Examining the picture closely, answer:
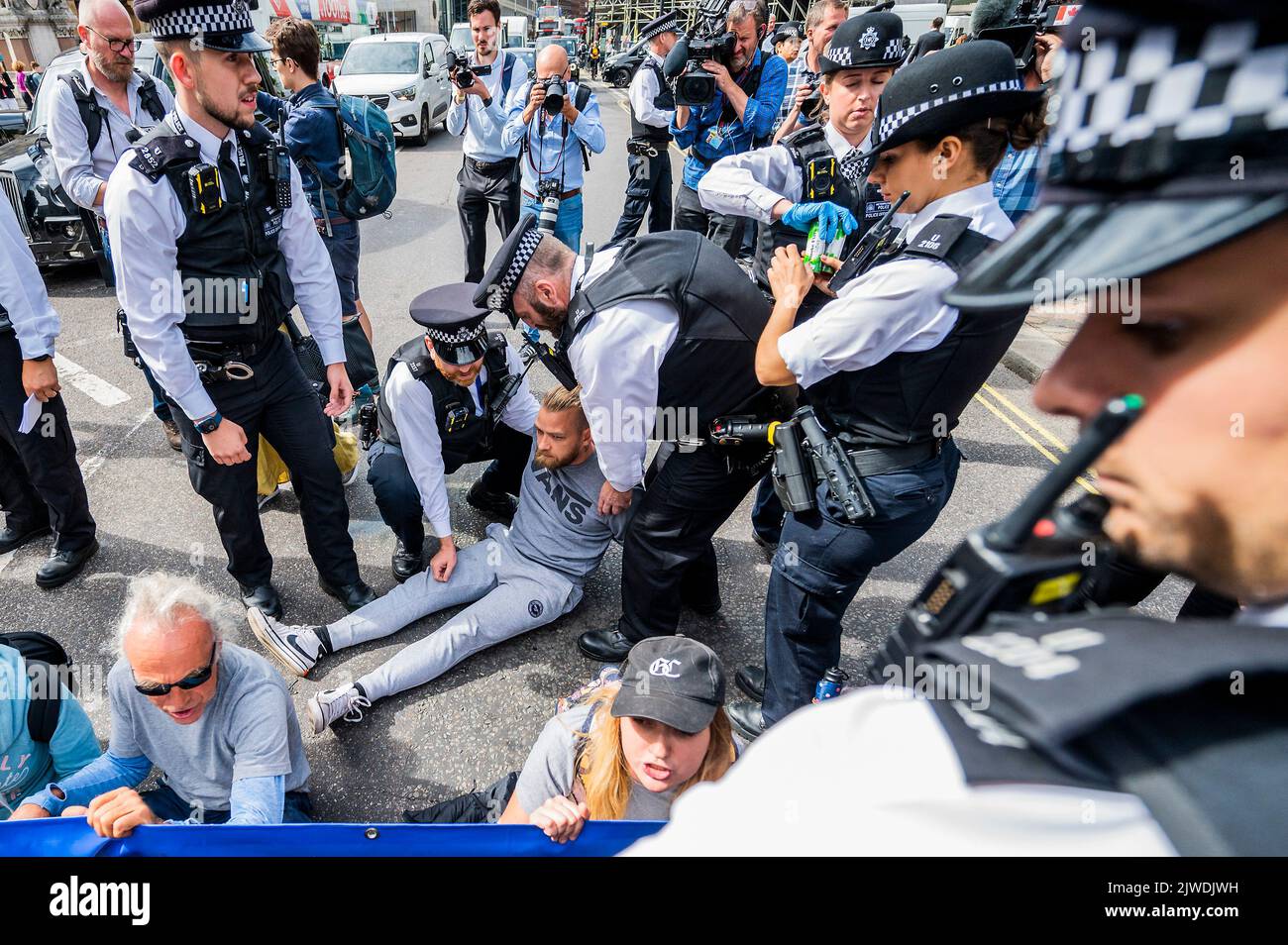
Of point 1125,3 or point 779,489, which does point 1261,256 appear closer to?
point 1125,3

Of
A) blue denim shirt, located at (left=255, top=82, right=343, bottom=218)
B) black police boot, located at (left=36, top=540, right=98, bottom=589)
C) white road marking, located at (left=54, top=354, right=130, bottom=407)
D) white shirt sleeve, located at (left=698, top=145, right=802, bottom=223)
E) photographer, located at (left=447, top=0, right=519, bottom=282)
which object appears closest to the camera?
black police boot, located at (left=36, top=540, right=98, bottom=589)

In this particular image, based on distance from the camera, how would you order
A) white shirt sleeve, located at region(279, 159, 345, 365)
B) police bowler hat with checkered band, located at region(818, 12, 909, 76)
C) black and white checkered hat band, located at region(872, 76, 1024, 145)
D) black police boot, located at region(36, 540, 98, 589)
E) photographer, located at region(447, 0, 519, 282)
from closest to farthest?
black and white checkered hat band, located at region(872, 76, 1024, 145)
white shirt sleeve, located at region(279, 159, 345, 365)
police bowler hat with checkered band, located at region(818, 12, 909, 76)
black police boot, located at region(36, 540, 98, 589)
photographer, located at region(447, 0, 519, 282)

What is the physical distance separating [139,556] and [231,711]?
1828 mm

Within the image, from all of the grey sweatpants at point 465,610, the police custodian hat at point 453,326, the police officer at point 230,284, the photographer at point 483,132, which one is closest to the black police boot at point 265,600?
A: the police officer at point 230,284

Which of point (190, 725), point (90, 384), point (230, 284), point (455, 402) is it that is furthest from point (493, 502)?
point (90, 384)

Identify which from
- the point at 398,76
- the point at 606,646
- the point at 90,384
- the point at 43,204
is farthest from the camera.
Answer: the point at 398,76

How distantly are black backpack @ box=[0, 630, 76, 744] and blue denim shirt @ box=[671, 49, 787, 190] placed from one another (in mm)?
4571

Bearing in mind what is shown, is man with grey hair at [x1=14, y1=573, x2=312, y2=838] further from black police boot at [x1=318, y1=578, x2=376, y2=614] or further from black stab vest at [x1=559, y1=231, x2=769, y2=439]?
black stab vest at [x1=559, y1=231, x2=769, y2=439]

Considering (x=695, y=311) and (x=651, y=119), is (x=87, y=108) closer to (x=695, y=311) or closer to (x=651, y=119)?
(x=695, y=311)

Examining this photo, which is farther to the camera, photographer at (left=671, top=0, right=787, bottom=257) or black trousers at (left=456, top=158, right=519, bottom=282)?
black trousers at (left=456, top=158, right=519, bottom=282)

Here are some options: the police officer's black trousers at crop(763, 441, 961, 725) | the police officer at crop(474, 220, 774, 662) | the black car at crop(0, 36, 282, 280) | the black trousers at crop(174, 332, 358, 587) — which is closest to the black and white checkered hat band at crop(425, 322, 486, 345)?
the police officer at crop(474, 220, 774, 662)

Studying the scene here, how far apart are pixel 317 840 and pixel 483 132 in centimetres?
525

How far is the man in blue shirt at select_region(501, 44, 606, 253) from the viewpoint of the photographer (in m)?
5.14

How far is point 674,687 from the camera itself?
67.2 inches
